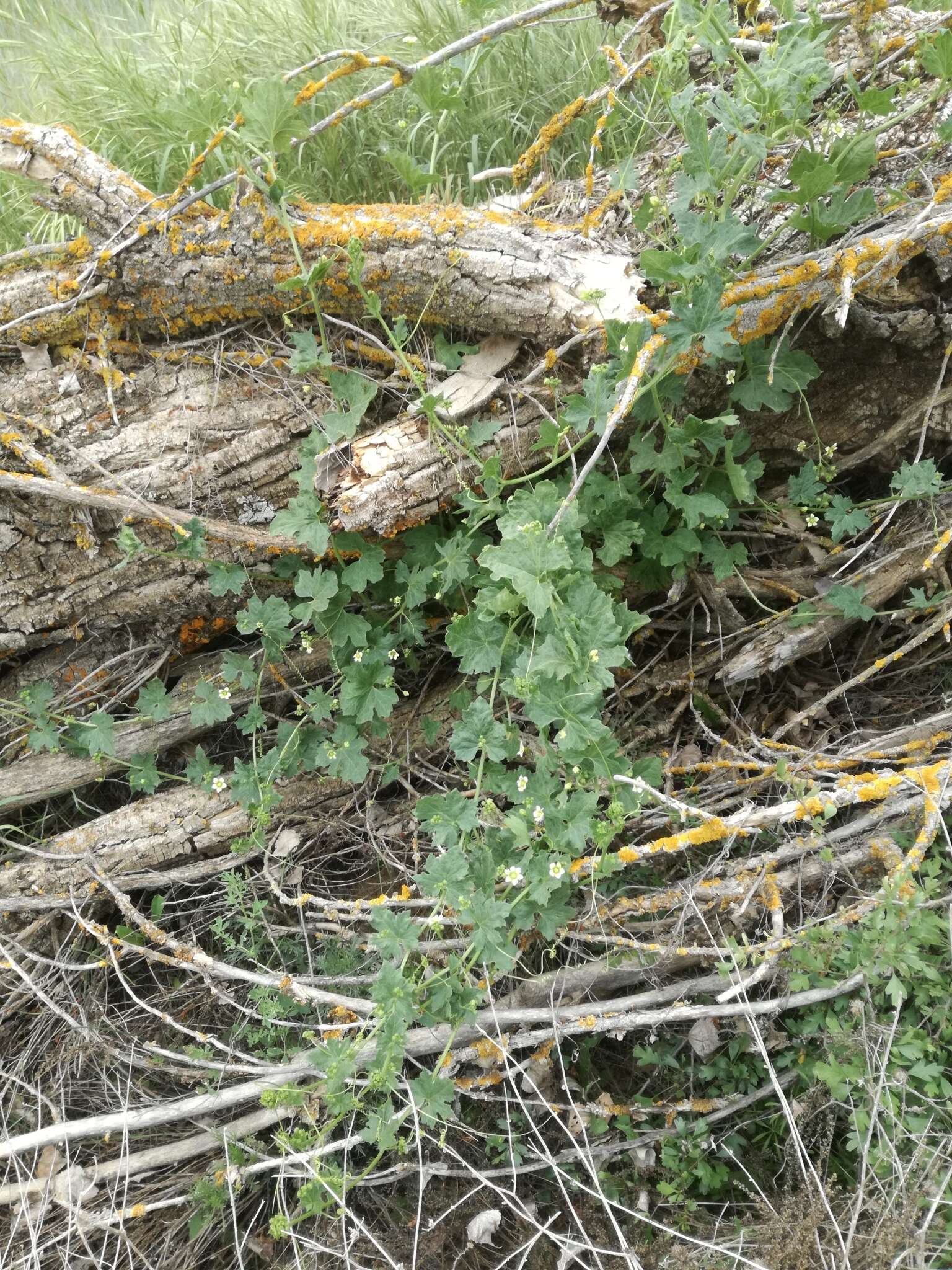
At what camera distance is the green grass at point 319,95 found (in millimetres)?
3162

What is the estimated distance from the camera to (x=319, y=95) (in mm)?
3316

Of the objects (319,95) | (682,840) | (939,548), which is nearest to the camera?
(682,840)

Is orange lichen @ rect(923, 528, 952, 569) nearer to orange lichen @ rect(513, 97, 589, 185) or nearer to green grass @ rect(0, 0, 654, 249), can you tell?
orange lichen @ rect(513, 97, 589, 185)

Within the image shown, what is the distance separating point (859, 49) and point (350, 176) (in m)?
1.84

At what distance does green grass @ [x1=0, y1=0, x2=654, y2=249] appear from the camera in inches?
124

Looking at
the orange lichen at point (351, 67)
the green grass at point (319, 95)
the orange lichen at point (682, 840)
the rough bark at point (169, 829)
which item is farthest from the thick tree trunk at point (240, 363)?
the orange lichen at point (682, 840)

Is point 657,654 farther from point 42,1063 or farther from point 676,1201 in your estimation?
point 42,1063

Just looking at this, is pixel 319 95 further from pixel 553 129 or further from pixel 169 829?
pixel 169 829

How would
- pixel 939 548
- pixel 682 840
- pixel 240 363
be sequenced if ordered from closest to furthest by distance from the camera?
pixel 682 840 < pixel 939 548 < pixel 240 363

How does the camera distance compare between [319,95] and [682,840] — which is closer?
[682,840]

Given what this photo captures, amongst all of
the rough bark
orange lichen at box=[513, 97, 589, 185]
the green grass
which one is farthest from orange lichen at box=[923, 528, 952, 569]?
the green grass

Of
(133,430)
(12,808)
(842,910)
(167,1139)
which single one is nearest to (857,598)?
(842,910)

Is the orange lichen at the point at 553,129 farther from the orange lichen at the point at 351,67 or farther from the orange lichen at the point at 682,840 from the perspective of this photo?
the orange lichen at the point at 682,840

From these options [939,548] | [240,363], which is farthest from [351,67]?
[939,548]
